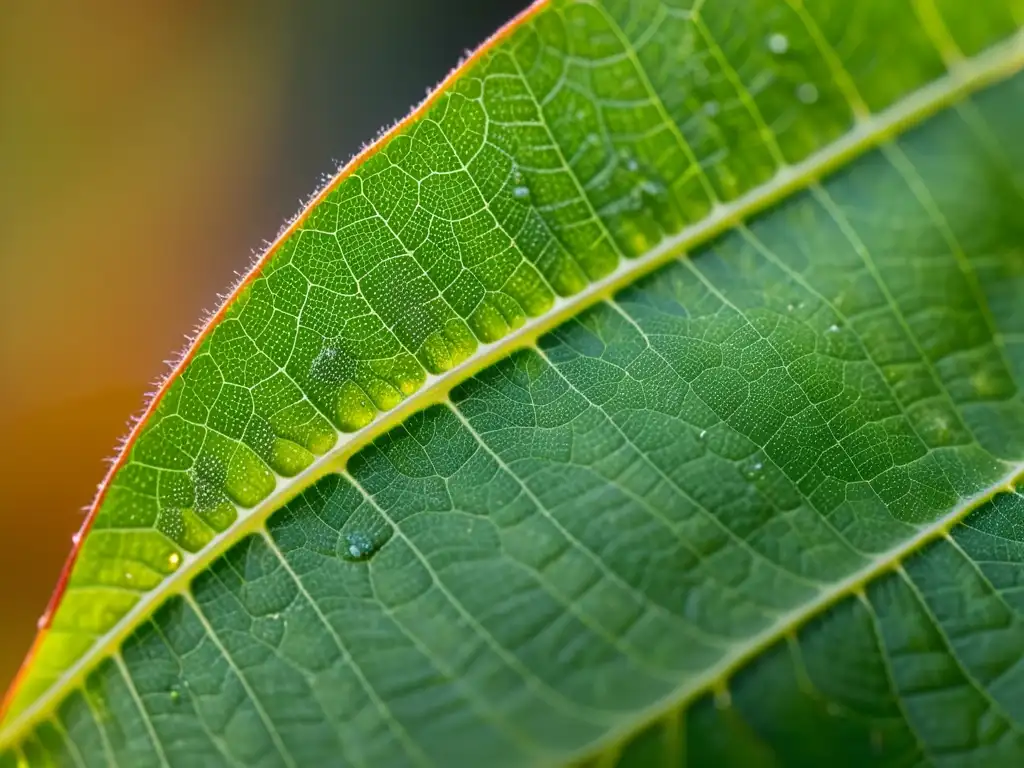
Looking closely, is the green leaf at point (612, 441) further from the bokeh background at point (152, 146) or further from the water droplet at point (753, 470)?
the bokeh background at point (152, 146)

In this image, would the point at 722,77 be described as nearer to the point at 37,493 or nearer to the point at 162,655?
the point at 162,655

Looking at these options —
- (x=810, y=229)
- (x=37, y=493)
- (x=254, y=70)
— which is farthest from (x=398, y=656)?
(x=254, y=70)

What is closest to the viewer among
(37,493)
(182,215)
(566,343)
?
(566,343)

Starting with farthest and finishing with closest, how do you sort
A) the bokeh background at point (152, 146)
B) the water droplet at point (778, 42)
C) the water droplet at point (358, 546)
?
the bokeh background at point (152, 146), the water droplet at point (358, 546), the water droplet at point (778, 42)

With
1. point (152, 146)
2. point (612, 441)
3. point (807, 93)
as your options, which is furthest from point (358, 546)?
point (152, 146)

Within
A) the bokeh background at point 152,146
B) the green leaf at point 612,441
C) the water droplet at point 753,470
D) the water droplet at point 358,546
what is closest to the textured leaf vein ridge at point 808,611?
the green leaf at point 612,441

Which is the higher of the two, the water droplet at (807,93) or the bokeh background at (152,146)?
the bokeh background at (152,146)

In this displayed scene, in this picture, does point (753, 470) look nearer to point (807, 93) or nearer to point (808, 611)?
point (808, 611)

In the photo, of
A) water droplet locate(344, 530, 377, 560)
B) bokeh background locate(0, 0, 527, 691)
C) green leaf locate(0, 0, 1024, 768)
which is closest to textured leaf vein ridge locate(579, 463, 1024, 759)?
green leaf locate(0, 0, 1024, 768)
